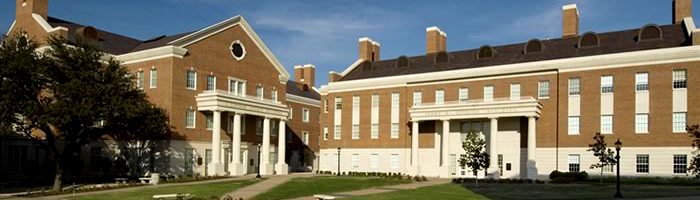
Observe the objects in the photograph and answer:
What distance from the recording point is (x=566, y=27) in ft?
191

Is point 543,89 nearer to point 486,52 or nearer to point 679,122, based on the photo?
point 486,52

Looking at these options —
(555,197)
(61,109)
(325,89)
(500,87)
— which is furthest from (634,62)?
(61,109)

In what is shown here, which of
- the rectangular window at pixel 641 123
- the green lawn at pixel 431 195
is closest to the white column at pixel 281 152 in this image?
the green lawn at pixel 431 195

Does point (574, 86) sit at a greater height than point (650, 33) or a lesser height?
lesser

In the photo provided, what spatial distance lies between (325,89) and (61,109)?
32.0m

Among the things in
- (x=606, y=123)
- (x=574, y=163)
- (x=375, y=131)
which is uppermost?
(x=606, y=123)

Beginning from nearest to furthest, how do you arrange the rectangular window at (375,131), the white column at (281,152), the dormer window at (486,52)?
the dormer window at (486,52) < the white column at (281,152) < the rectangular window at (375,131)

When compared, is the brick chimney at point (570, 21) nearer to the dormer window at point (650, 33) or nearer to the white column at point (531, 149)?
the dormer window at point (650, 33)

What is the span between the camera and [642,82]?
48.4 meters

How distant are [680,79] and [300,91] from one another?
46.1m

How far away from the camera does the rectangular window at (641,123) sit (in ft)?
158

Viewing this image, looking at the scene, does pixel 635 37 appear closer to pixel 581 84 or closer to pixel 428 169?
pixel 581 84

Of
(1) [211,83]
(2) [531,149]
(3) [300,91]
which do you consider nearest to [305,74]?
(3) [300,91]

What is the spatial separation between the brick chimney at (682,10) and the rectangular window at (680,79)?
739 cm
